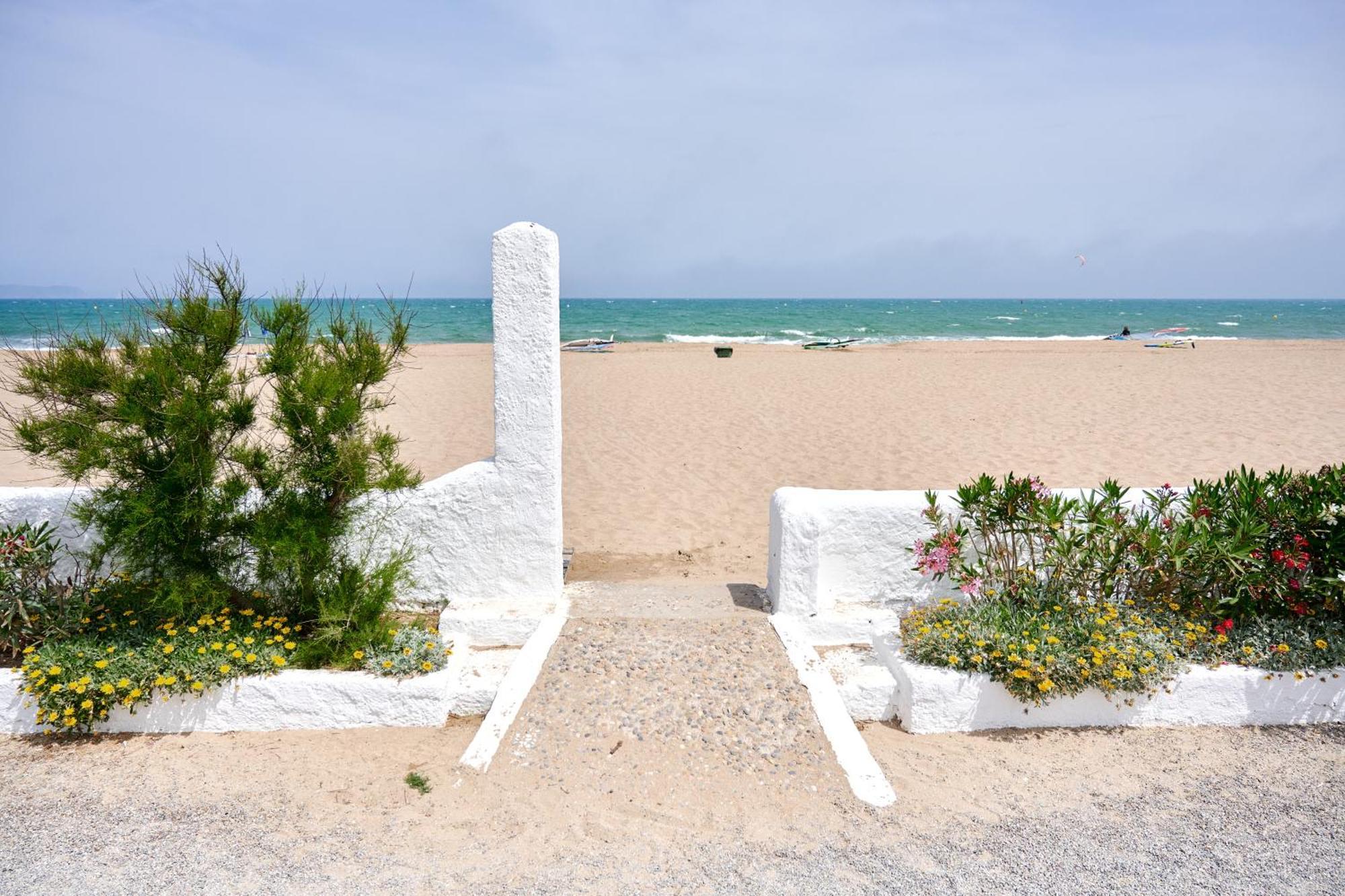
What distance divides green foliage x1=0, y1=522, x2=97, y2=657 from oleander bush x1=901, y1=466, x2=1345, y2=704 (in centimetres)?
517

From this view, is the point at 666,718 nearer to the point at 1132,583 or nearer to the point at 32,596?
the point at 1132,583

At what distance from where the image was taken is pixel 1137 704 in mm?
4758

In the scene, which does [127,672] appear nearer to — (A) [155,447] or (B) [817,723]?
(A) [155,447]

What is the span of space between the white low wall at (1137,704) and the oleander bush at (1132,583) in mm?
89

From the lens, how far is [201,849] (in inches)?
144

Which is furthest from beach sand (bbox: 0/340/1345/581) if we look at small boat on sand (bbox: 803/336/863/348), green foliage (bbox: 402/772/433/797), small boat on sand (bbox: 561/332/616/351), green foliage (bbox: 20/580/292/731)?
small boat on sand (bbox: 803/336/863/348)

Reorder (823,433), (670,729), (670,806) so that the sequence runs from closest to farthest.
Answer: (670,806) < (670,729) < (823,433)

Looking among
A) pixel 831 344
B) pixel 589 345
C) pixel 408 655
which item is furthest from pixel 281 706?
pixel 831 344

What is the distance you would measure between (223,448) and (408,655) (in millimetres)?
1695

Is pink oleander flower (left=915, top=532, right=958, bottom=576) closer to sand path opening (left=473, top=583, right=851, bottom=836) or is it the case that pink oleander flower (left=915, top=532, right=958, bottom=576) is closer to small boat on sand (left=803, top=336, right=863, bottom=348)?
sand path opening (left=473, top=583, right=851, bottom=836)

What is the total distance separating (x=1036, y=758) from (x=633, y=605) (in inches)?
108

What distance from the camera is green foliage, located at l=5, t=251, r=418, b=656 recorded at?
463cm

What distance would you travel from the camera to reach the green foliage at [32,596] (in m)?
4.86

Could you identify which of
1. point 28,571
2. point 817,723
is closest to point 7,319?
point 28,571
